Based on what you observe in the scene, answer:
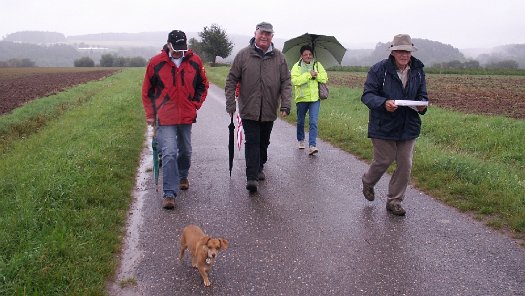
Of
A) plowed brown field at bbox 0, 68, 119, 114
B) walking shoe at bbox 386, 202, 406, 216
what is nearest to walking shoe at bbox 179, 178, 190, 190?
walking shoe at bbox 386, 202, 406, 216

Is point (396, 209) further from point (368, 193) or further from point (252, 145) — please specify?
point (252, 145)

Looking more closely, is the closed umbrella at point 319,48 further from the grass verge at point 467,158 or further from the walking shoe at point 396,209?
the walking shoe at point 396,209

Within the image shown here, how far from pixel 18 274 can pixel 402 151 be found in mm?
4316

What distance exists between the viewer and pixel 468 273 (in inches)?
153

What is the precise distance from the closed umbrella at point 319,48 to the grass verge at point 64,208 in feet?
12.3

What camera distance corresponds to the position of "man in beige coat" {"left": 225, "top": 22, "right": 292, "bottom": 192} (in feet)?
19.7

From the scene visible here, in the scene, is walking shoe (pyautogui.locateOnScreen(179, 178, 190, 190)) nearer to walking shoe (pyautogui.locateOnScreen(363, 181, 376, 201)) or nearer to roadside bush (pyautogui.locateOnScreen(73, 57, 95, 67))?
walking shoe (pyautogui.locateOnScreen(363, 181, 376, 201))

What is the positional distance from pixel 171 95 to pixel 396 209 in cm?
326

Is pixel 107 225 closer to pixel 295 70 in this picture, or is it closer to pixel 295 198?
pixel 295 198

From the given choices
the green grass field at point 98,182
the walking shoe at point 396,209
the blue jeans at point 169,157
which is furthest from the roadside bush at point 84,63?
the walking shoe at point 396,209

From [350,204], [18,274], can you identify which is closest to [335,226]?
[350,204]

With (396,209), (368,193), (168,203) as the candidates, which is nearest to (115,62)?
(168,203)

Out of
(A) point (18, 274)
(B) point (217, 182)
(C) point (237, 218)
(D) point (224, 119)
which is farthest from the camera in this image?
(D) point (224, 119)

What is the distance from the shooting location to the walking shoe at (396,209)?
5.33 m
